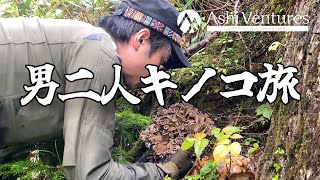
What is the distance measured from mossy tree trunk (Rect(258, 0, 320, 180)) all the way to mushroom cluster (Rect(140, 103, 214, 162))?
60 cm

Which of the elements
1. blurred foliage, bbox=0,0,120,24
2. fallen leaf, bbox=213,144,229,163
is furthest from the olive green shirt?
blurred foliage, bbox=0,0,120,24

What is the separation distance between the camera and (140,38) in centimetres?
205

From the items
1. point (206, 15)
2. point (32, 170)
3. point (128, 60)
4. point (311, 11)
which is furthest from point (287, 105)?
point (206, 15)

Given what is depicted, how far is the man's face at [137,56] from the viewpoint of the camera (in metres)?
2.05

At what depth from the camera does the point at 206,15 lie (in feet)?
12.0

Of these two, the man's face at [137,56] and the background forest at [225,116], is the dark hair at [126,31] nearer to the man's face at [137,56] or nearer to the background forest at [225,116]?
the man's face at [137,56]

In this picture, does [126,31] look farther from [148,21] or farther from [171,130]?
[171,130]

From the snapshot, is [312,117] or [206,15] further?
[206,15]

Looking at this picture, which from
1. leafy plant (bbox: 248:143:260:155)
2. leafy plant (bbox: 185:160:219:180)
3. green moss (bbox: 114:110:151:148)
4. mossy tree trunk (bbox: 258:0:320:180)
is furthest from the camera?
green moss (bbox: 114:110:151:148)

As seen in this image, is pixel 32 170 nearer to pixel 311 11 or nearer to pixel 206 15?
pixel 311 11

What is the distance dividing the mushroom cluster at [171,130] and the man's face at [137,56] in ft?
1.32

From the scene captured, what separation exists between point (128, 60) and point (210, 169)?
0.62 m

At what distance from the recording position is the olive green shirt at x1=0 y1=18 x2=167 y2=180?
181 centimetres

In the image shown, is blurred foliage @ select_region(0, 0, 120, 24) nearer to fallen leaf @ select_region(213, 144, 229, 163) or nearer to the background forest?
the background forest
